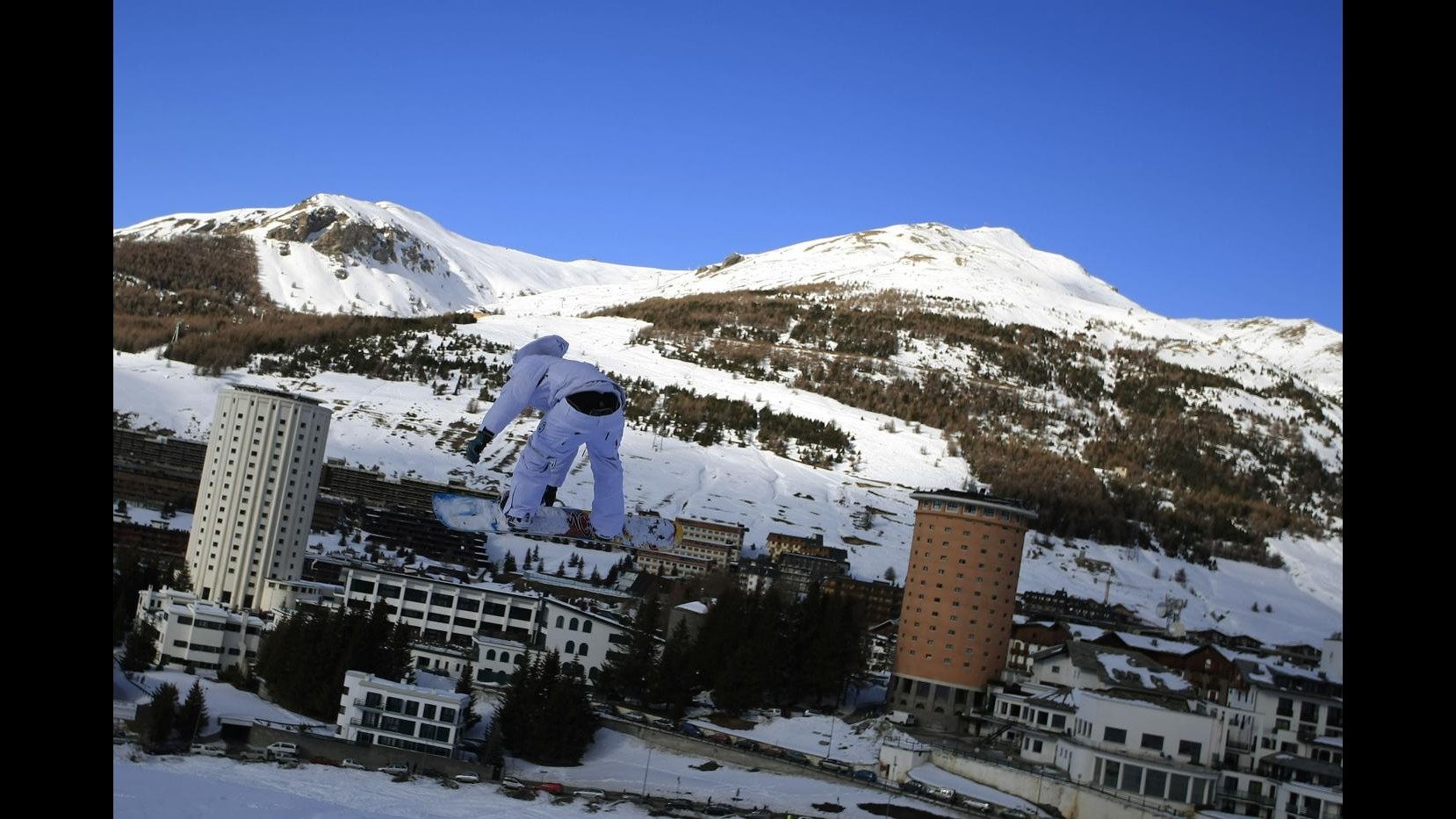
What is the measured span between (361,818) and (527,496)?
458 inches

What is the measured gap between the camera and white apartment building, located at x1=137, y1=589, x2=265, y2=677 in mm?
27234

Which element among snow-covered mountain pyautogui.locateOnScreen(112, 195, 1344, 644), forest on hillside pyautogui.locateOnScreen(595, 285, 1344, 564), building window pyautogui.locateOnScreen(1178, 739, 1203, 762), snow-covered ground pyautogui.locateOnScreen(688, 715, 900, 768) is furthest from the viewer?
forest on hillside pyautogui.locateOnScreen(595, 285, 1344, 564)

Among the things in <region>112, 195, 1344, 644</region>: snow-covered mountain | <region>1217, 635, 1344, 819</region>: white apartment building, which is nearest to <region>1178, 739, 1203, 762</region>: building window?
<region>1217, 635, 1344, 819</region>: white apartment building

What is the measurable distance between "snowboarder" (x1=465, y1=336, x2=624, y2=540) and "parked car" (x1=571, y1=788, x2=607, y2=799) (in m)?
13.9

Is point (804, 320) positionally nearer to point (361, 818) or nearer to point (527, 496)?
point (361, 818)

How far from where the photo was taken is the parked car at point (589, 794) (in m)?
21.5

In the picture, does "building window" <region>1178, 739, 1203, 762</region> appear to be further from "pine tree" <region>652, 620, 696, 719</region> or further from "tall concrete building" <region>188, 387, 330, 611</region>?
"tall concrete building" <region>188, 387, 330, 611</region>

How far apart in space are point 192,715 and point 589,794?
6781 millimetres

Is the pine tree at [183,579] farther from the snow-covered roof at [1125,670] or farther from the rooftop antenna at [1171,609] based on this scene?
the rooftop antenna at [1171,609]

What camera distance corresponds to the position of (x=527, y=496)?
841 cm

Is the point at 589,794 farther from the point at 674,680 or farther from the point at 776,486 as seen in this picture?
the point at 776,486

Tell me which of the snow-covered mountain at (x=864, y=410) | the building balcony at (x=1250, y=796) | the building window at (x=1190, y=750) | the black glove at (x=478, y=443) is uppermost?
the snow-covered mountain at (x=864, y=410)

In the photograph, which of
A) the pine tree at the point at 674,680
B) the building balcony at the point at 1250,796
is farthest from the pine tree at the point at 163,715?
the building balcony at the point at 1250,796
